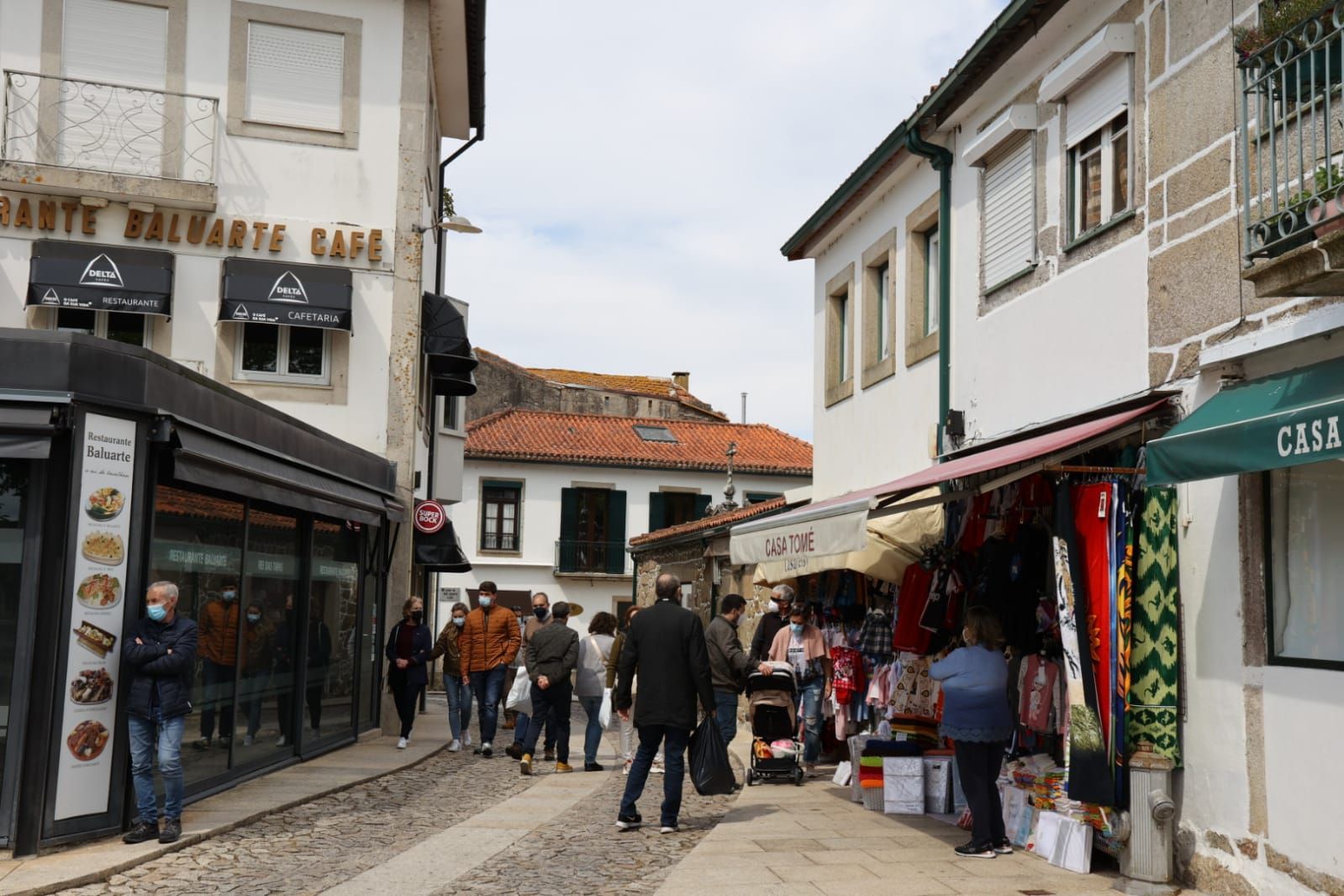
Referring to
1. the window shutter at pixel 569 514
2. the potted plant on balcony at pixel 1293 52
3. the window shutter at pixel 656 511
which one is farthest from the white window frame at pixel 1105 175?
the window shutter at pixel 656 511

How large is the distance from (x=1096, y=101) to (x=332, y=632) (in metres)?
9.96

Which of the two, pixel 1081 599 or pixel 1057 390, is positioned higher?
pixel 1057 390

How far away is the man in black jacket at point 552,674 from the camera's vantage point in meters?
13.9

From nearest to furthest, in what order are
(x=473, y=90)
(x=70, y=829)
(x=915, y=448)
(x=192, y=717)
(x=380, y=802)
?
(x=70, y=829) < (x=192, y=717) < (x=380, y=802) < (x=915, y=448) < (x=473, y=90)

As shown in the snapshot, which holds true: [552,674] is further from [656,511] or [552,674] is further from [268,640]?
[656,511]

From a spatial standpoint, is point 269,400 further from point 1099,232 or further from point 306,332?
point 1099,232

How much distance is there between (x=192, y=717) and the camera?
34.2 feet

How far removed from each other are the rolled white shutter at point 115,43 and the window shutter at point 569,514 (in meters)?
24.4

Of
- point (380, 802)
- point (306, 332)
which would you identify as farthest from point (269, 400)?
point (380, 802)

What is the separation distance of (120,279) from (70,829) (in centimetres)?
1029

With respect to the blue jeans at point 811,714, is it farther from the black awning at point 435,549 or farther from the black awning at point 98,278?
the black awning at point 98,278

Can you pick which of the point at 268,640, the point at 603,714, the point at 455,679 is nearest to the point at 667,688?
the point at 268,640

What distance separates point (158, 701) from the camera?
910cm

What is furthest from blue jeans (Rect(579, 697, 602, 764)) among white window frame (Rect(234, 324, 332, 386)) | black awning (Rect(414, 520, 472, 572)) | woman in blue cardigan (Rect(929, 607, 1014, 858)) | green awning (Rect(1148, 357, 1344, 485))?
green awning (Rect(1148, 357, 1344, 485))
